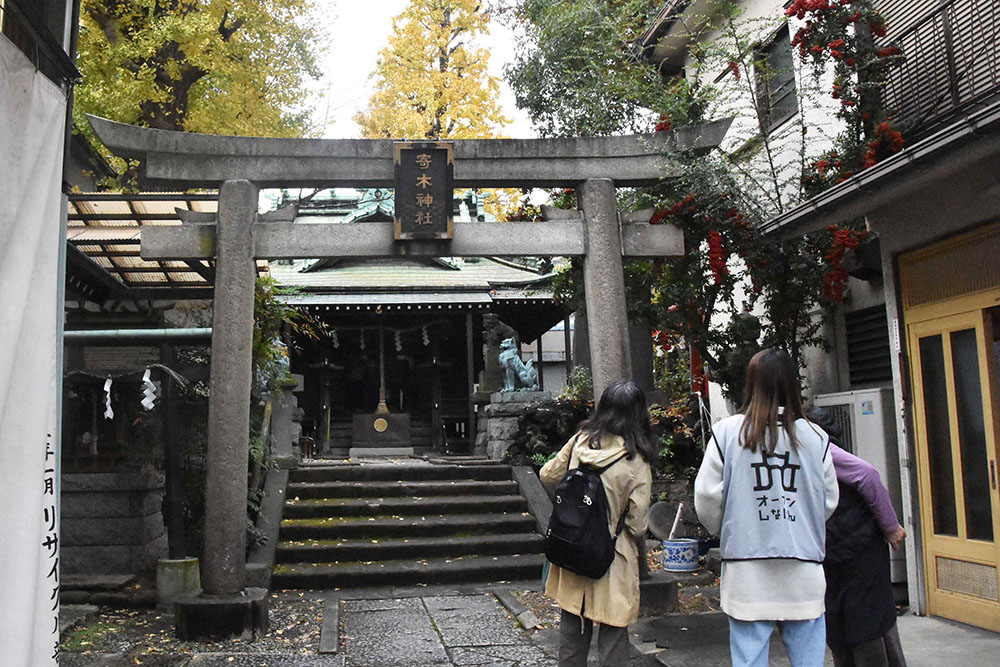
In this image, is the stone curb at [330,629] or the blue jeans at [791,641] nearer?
the blue jeans at [791,641]

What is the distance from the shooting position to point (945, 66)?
7.18 meters

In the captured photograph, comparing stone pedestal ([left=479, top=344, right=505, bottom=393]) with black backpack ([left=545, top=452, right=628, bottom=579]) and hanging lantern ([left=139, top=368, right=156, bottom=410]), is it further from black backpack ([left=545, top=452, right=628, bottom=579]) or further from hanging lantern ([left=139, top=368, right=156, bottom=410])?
black backpack ([left=545, top=452, right=628, bottom=579])

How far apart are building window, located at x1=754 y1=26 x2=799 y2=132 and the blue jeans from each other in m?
7.06

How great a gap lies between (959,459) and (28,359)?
6388 millimetres

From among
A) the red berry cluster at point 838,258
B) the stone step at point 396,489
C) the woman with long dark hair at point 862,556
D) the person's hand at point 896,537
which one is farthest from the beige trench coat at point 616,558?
the stone step at point 396,489

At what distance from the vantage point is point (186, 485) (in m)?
9.64

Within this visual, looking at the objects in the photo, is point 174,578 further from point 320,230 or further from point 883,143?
point 883,143

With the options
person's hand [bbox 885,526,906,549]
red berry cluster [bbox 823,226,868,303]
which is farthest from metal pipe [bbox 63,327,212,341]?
person's hand [bbox 885,526,906,549]

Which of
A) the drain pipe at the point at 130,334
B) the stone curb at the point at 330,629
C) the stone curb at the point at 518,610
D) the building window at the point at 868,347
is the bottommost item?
the stone curb at the point at 518,610

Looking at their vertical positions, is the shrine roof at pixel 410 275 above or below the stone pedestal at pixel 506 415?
above

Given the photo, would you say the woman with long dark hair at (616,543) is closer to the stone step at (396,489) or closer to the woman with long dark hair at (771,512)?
the woman with long dark hair at (771,512)

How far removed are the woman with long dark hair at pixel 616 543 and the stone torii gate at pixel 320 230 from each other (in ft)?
11.2

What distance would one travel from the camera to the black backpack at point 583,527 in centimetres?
442

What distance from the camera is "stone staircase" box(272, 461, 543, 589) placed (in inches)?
383
